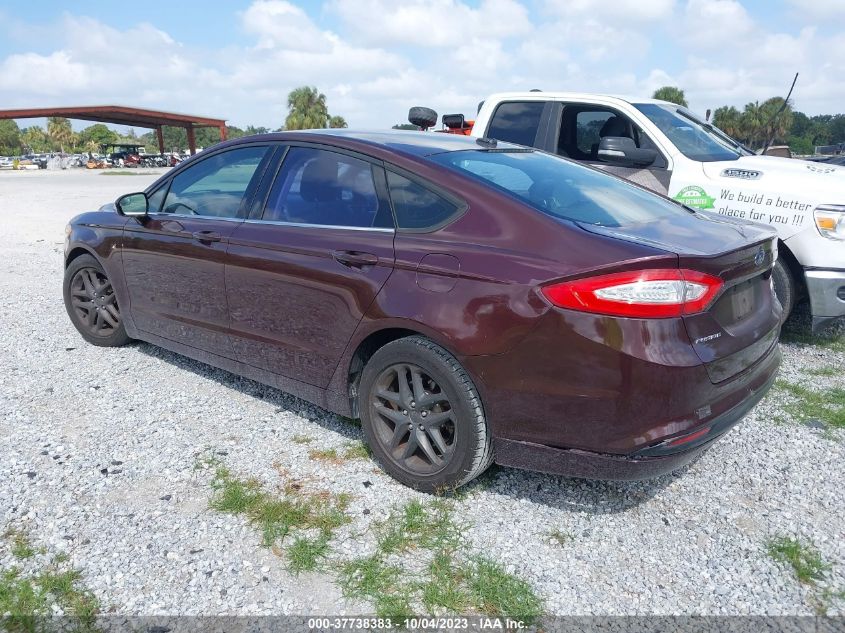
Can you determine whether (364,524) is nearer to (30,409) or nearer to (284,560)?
(284,560)

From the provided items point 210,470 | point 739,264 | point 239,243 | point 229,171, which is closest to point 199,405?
point 210,470

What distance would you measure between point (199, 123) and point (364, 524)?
50.5 m

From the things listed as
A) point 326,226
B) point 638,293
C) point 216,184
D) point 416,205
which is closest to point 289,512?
point 326,226

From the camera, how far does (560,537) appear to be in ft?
Answer: 9.12

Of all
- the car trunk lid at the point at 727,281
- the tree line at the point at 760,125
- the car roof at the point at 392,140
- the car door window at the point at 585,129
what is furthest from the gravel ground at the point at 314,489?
the tree line at the point at 760,125

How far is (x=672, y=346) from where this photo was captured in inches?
96.5

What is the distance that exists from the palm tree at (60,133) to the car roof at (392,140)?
4261 inches

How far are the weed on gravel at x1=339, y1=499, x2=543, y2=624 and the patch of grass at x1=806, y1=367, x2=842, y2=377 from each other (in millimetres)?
3235

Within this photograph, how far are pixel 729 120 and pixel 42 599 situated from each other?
77102 millimetres

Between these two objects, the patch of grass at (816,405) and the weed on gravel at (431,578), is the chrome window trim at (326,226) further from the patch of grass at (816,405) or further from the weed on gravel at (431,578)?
the patch of grass at (816,405)

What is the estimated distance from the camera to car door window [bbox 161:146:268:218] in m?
3.83

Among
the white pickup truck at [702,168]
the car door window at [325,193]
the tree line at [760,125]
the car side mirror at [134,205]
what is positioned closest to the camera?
the car door window at [325,193]

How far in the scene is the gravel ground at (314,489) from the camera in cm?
244

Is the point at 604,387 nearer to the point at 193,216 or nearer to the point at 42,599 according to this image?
the point at 42,599
